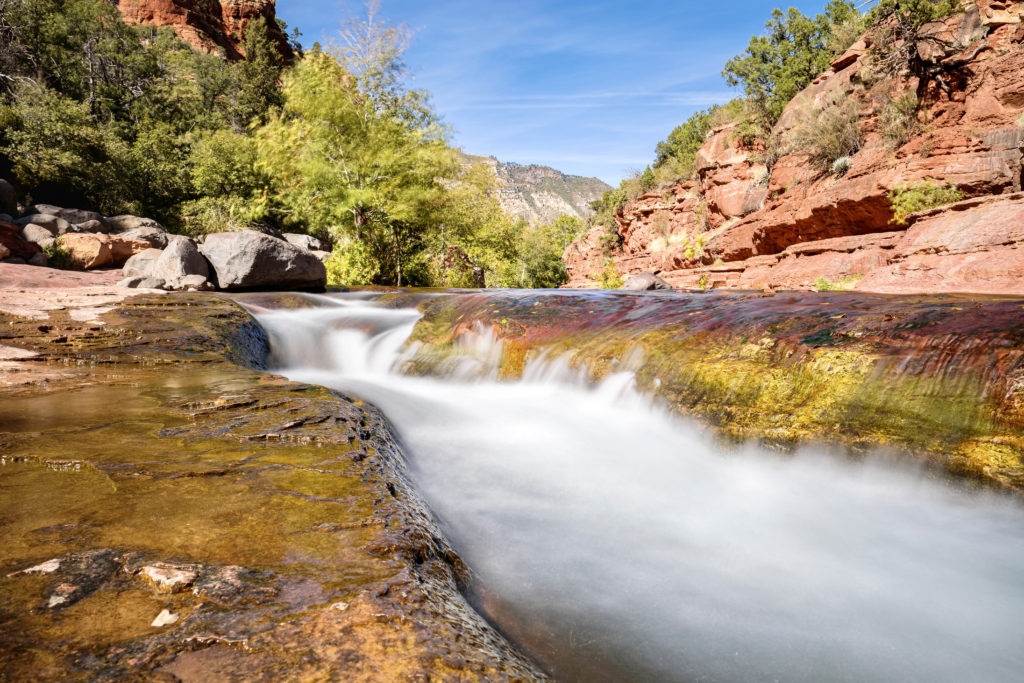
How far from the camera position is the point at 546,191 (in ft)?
474

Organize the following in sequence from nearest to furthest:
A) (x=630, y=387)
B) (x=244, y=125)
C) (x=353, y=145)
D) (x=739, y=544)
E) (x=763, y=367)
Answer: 1. (x=739, y=544)
2. (x=763, y=367)
3. (x=630, y=387)
4. (x=353, y=145)
5. (x=244, y=125)

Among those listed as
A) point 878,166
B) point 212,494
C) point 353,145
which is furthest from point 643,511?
point 353,145

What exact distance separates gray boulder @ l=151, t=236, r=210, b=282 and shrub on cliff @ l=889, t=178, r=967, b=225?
1633 cm

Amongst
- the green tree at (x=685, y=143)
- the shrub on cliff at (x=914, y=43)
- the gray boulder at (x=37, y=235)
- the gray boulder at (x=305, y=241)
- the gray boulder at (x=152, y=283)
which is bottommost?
the gray boulder at (x=152, y=283)

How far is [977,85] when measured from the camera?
12.6 meters

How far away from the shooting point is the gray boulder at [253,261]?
35.3 feet

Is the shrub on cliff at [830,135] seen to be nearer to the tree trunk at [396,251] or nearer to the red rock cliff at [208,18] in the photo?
the tree trunk at [396,251]

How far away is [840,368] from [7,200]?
76.6ft

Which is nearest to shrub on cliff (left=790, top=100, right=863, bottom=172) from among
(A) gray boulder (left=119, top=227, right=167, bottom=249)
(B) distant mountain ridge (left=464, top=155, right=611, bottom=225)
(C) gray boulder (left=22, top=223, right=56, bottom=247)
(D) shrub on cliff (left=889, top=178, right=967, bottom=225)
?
(D) shrub on cliff (left=889, top=178, right=967, bottom=225)

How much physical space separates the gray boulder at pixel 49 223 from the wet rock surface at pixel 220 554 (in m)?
15.6

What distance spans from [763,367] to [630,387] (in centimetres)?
114

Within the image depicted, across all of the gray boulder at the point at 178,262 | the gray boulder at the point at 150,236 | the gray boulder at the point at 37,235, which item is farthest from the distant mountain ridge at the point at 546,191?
the gray boulder at the point at 178,262

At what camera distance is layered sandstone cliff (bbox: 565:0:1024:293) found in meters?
9.69

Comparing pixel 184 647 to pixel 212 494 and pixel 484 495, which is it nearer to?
pixel 212 494
